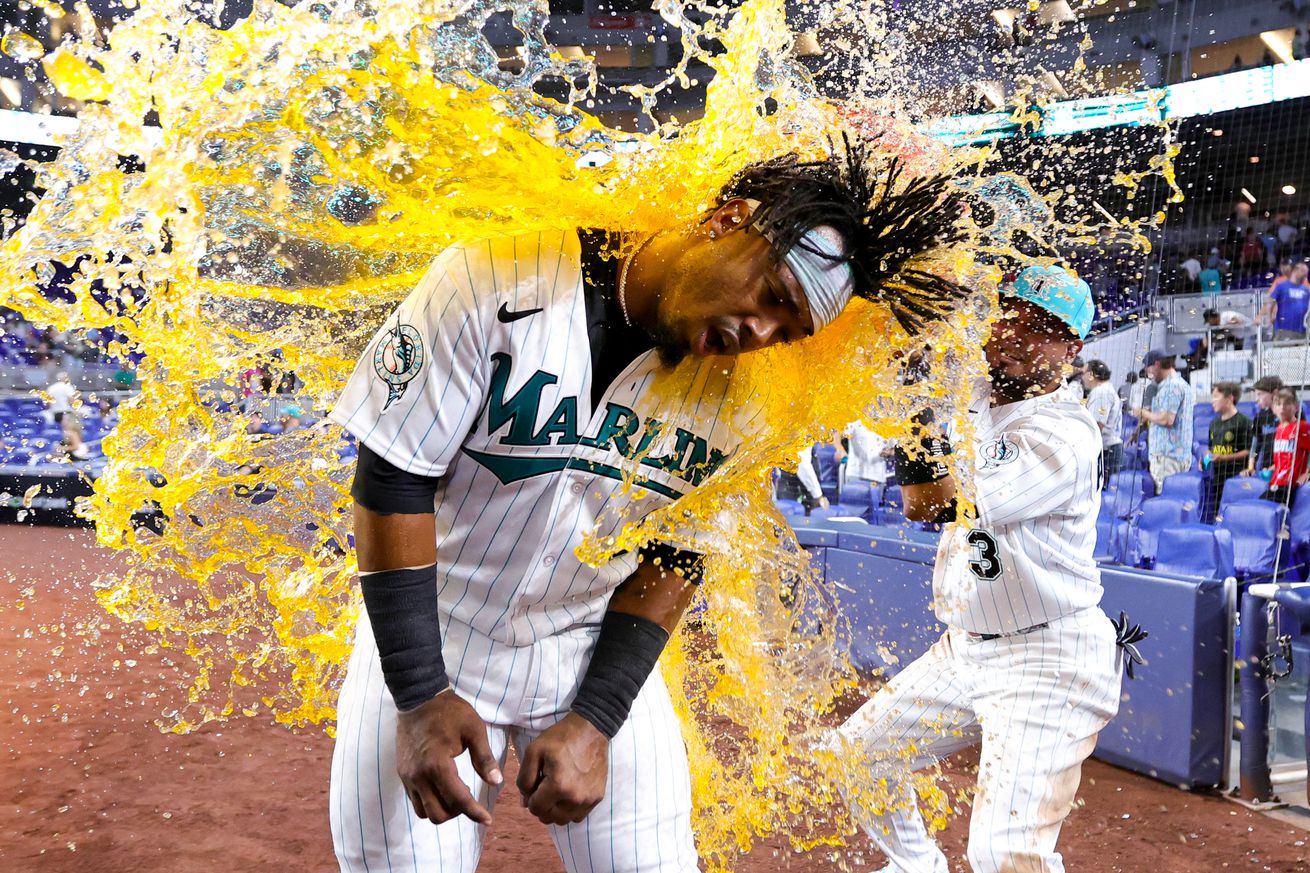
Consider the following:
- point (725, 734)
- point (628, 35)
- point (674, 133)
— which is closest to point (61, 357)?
point (628, 35)

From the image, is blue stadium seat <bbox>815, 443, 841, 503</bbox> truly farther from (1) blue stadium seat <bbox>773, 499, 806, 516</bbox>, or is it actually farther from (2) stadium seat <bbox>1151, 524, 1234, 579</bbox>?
(2) stadium seat <bbox>1151, 524, 1234, 579</bbox>

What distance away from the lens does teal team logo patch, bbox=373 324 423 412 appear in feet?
4.97

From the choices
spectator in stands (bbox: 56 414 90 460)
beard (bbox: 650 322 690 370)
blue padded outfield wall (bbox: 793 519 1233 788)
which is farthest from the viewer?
spectator in stands (bbox: 56 414 90 460)

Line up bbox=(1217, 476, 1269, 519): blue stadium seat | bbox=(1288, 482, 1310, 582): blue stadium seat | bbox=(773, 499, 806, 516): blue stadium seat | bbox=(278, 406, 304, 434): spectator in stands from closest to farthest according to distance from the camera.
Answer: bbox=(278, 406, 304, 434): spectator in stands
bbox=(1288, 482, 1310, 582): blue stadium seat
bbox=(1217, 476, 1269, 519): blue stadium seat
bbox=(773, 499, 806, 516): blue stadium seat

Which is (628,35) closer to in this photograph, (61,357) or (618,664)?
(61,357)

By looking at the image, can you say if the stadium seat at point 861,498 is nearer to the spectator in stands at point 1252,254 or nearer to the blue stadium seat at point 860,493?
the blue stadium seat at point 860,493

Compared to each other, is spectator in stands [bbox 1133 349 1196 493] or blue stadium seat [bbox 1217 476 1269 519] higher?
spectator in stands [bbox 1133 349 1196 493]

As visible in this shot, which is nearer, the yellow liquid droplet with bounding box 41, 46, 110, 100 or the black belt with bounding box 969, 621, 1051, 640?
the yellow liquid droplet with bounding box 41, 46, 110, 100

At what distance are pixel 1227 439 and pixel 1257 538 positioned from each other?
1372 mm

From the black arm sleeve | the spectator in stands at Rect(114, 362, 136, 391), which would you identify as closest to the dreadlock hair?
the black arm sleeve

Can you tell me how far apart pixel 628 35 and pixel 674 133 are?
68.9 ft

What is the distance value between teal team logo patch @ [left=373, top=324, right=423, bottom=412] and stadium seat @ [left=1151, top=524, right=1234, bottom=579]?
5.95m

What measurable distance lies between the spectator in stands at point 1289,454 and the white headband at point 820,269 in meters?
6.03

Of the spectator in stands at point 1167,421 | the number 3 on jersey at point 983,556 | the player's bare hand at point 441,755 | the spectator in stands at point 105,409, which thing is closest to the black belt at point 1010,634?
the number 3 on jersey at point 983,556
